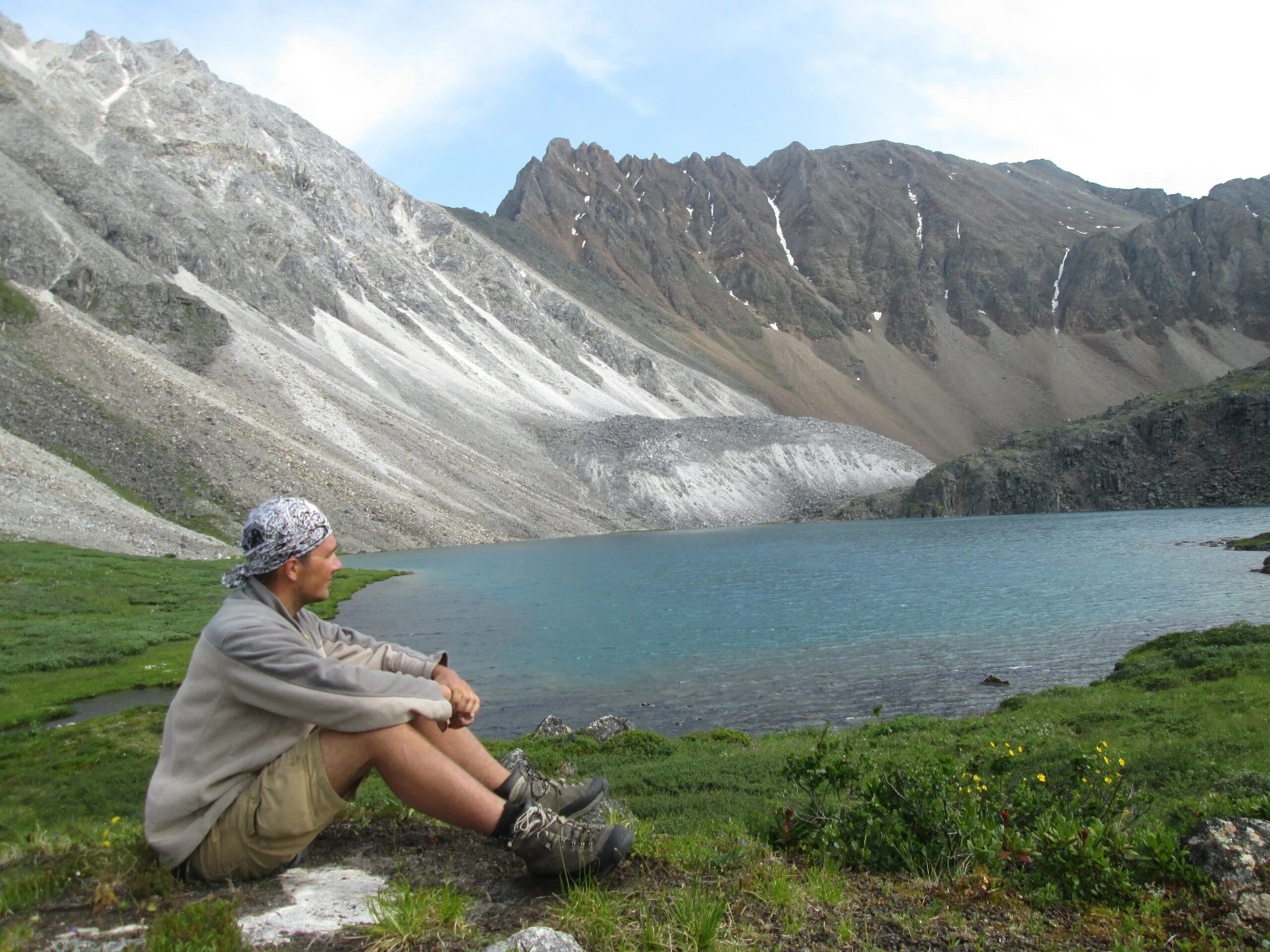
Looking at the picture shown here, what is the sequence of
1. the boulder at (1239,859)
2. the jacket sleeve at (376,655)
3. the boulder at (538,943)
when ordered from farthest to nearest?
the jacket sleeve at (376,655) < the boulder at (1239,859) < the boulder at (538,943)

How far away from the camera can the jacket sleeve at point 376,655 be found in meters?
5.62

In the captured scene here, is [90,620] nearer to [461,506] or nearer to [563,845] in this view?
[563,845]

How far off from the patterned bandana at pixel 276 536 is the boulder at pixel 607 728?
12.3 metres

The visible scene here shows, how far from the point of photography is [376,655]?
576cm

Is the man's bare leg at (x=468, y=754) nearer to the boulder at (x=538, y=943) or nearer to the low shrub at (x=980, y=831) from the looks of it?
the boulder at (x=538, y=943)

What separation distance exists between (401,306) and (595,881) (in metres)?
138

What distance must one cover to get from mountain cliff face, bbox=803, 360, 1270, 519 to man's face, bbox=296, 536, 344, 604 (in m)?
119

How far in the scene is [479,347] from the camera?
13475cm

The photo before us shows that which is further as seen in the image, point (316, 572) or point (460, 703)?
point (316, 572)

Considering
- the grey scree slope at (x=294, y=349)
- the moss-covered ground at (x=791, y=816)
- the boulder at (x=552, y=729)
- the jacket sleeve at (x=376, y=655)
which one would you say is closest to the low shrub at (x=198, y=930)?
the moss-covered ground at (x=791, y=816)

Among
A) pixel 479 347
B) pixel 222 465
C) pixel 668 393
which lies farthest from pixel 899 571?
pixel 668 393

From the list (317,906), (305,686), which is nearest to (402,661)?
(305,686)

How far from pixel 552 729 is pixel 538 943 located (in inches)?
546

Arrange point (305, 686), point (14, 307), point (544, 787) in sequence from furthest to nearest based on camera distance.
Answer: point (14, 307)
point (544, 787)
point (305, 686)
